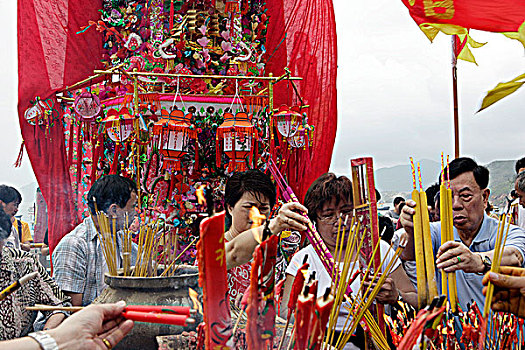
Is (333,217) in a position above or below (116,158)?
below

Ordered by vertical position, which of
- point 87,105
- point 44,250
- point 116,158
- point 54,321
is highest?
point 87,105

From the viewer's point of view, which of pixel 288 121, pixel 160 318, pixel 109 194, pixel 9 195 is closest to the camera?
pixel 160 318

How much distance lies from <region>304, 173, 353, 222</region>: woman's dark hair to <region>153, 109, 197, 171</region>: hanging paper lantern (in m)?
2.31

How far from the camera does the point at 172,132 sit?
394 cm

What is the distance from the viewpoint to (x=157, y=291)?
1193mm

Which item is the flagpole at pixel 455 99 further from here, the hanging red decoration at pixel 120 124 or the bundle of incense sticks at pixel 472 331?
the bundle of incense sticks at pixel 472 331

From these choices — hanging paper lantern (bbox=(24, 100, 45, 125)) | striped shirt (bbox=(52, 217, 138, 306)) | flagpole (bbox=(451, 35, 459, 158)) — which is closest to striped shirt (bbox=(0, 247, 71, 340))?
striped shirt (bbox=(52, 217, 138, 306))

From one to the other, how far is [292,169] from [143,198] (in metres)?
1.43

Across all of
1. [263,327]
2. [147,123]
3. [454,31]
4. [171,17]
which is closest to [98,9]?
[171,17]

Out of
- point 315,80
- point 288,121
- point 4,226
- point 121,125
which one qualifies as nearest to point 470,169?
A: point 4,226

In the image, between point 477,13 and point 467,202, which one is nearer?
point 467,202

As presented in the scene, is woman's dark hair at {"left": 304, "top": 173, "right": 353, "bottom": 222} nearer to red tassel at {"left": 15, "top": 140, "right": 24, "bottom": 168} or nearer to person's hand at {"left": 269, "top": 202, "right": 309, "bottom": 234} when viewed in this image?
person's hand at {"left": 269, "top": 202, "right": 309, "bottom": 234}

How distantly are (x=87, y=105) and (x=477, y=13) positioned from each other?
319cm

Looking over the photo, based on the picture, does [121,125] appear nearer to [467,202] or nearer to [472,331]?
[467,202]
